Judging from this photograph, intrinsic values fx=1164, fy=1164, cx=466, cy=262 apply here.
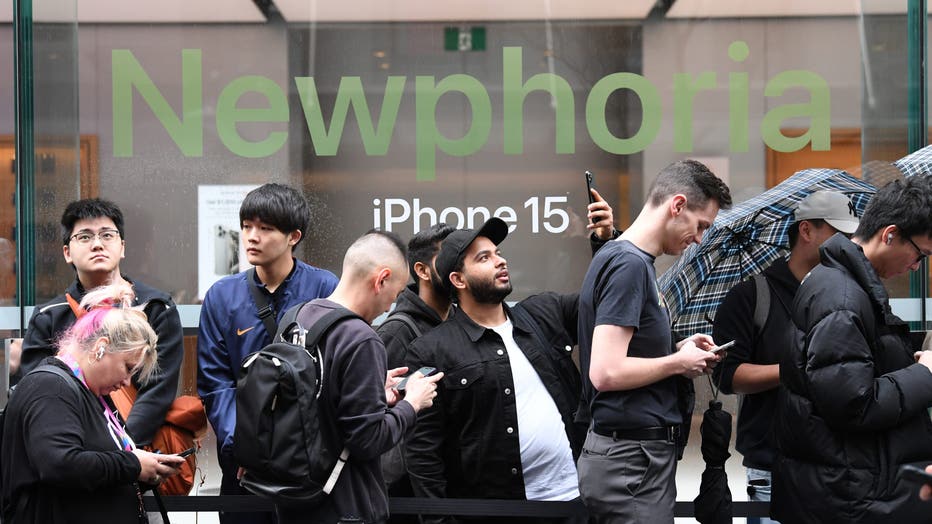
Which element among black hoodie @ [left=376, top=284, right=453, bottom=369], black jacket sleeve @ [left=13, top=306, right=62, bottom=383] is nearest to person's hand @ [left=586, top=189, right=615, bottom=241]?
black hoodie @ [left=376, top=284, right=453, bottom=369]

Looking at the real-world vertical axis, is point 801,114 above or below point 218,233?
above

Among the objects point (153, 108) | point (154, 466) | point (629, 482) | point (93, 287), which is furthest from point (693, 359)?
point (153, 108)

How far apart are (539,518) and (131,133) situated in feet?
11.3

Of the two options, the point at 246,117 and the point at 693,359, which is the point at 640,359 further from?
the point at 246,117

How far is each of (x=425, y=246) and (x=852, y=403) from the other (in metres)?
2.32

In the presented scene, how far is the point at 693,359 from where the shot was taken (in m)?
4.36

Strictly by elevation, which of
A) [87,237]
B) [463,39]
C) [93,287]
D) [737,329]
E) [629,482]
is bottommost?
[629,482]

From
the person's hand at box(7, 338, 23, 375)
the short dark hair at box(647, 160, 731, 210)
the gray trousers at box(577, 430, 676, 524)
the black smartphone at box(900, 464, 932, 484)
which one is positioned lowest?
the gray trousers at box(577, 430, 676, 524)

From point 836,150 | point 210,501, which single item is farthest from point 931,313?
point 210,501

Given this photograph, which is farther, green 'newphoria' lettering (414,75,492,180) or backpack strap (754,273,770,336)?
green 'newphoria' lettering (414,75,492,180)

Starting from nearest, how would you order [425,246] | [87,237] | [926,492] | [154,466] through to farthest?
[926,492] < [154,466] < [87,237] < [425,246]

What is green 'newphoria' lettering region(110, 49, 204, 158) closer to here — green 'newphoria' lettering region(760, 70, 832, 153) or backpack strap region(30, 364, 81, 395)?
backpack strap region(30, 364, 81, 395)

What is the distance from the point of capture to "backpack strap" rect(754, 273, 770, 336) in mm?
5438

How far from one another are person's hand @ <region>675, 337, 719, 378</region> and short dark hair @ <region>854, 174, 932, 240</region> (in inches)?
29.6
